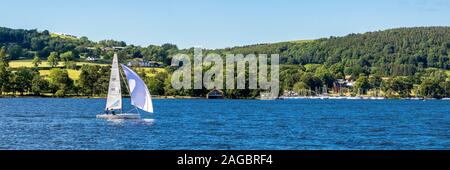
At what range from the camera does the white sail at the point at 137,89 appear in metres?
81.9

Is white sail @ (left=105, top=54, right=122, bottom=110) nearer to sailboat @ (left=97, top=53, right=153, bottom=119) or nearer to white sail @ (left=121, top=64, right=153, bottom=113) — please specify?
sailboat @ (left=97, top=53, right=153, bottom=119)

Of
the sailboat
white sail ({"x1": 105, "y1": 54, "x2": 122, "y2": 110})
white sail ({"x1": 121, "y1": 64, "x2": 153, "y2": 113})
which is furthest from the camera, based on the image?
white sail ({"x1": 105, "y1": 54, "x2": 122, "y2": 110})

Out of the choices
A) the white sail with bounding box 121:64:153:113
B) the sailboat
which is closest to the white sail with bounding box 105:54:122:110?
the sailboat

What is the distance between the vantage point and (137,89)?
271ft

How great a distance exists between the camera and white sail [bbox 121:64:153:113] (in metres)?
81.9

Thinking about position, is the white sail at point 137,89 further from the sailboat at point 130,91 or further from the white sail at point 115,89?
the white sail at point 115,89

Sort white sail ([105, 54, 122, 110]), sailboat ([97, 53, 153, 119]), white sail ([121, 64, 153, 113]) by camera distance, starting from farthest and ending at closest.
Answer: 1. white sail ([105, 54, 122, 110])
2. sailboat ([97, 53, 153, 119])
3. white sail ([121, 64, 153, 113])

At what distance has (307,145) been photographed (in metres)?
55.8

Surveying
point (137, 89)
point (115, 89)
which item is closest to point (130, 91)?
point (137, 89)

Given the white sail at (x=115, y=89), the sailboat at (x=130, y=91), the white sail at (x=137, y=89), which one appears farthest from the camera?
the white sail at (x=115, y=89)

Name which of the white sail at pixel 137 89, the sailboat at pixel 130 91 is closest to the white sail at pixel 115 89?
the sailboat at pixel 130 91
